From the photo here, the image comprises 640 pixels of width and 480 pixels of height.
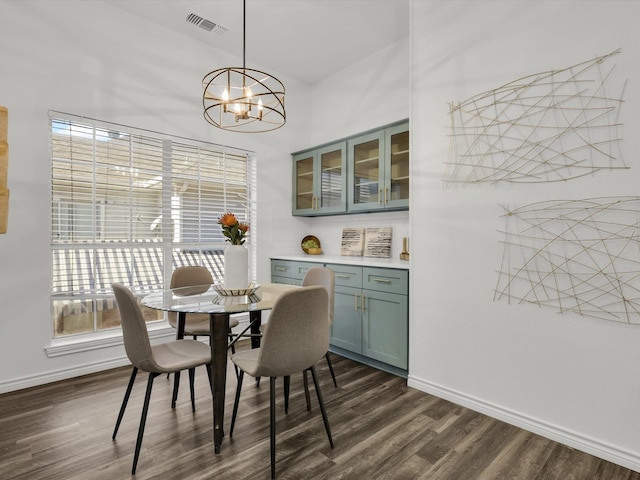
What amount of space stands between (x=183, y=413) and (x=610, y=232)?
107 inches

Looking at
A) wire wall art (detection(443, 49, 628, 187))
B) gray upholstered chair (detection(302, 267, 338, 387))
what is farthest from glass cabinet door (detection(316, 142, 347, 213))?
wire wall art (detection(443, 49, 628, 187))

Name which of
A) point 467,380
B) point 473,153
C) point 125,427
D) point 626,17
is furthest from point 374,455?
point 626,17

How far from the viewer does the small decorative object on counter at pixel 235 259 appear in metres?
2.29

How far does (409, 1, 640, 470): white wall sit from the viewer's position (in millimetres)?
1859

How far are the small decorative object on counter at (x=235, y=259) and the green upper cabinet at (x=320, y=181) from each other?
171cm

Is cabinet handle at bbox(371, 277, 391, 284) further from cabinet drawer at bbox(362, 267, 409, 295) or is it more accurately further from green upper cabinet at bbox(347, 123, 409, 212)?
green upper cabinet at bbox(347, 123, 409, 212)

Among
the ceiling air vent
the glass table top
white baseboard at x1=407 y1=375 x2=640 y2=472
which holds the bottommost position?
white baseboard at x1=407 y1=375 x2=640 y2=472

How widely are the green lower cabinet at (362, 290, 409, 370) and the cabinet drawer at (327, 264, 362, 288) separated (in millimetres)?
126

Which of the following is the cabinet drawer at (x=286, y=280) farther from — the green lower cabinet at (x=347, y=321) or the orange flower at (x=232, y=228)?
the orange flower at (x=232, y=228)

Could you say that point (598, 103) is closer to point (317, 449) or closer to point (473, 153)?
point (473, 153)

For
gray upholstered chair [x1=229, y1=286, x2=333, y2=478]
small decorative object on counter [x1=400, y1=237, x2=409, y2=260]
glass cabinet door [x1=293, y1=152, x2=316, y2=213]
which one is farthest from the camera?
glass cabinet door [x1=293, y1=152, x2=316, y2=213]

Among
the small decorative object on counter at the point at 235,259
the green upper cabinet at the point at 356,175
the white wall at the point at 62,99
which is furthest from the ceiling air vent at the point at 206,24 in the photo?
the small decorative object on counter at the point at 235,259

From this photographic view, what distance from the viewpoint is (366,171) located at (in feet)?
11.9

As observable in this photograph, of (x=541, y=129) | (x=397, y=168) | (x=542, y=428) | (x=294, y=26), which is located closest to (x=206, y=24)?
(x=294, y=26)
